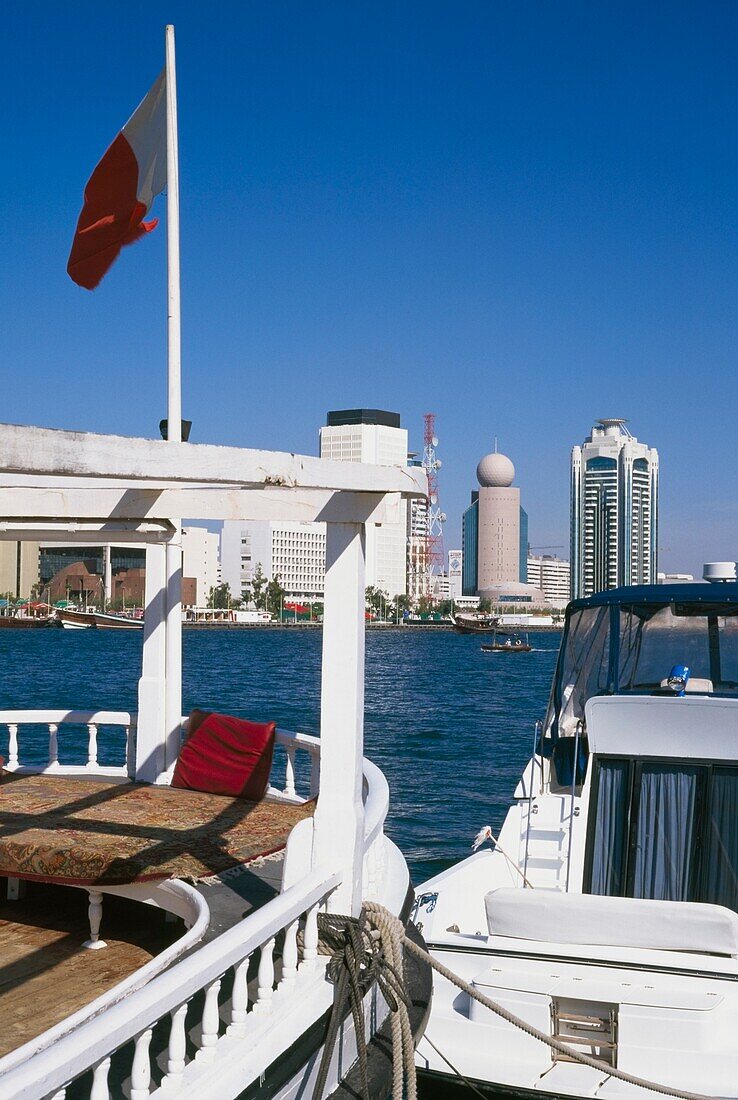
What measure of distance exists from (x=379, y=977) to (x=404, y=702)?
45456 millimetres

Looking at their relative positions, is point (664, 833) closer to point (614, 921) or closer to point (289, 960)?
point (614, 921)

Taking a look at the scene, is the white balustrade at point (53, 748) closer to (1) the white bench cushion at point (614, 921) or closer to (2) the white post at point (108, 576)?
(1) the white bench cushion at point (614, 921)

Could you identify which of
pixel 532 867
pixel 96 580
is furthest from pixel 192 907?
pixel 96 580

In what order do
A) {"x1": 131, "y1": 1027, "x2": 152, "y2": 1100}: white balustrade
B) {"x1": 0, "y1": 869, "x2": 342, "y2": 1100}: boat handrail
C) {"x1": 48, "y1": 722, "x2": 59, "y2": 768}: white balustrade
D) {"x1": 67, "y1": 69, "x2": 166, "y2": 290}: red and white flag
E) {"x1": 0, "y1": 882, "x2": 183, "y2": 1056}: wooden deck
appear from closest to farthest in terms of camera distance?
{"x1": 0, "y1": 869, "x2": 342, "y2": 1100}: boat handrail
{"x1": 131, "y1": 1027, "x2": 152, "y2": 1100}: white balustrade
{"x1": 0, "y1": 882, "x2": 183, "y2": 1056}: wooden deck
{"x1": 67, "y1": 69, "x2": 166, "y2": 290}: red and white flag
{"x1": 48, "y1": 722, "x2": 59, "y2": 768}: white balustrade

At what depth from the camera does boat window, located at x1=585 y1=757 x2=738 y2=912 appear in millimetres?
8469

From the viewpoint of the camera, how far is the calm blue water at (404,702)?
2230 centimetres

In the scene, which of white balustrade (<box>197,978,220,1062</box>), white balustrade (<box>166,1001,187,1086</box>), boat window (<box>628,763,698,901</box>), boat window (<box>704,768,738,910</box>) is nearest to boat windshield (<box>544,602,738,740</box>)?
boat window (<box>628,763,698,901</box>)

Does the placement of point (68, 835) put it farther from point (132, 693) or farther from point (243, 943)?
point (132, 693)

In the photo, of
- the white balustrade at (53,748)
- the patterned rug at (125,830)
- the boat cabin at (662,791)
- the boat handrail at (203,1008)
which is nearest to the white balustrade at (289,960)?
the boat handrail at (203,1008)

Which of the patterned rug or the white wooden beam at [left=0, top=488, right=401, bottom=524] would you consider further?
the patterned rug

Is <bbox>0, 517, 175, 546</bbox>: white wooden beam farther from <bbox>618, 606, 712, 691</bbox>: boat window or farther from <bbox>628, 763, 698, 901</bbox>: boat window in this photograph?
<bbox>618, 606, 712, 691</bbox>: boat window

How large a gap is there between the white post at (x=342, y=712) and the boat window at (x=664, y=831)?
158 inches

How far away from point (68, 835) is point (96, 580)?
170455 mm

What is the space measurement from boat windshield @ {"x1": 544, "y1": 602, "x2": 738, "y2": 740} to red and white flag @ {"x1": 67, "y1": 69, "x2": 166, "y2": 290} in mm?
5774
